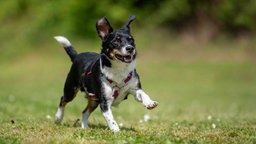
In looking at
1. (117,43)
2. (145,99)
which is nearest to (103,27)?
(117,43)

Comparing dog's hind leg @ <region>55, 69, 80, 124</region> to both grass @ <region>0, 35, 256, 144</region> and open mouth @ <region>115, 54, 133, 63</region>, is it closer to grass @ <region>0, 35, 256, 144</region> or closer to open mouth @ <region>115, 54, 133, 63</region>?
grass @ <region>0, 35, 256, 144</region>

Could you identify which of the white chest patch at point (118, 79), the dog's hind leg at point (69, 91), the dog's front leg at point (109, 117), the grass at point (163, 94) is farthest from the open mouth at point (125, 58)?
the dog's hind leg at point (69, 91)

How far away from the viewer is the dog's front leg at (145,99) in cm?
837

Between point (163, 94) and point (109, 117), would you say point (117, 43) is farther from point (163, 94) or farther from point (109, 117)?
point (163, 94)

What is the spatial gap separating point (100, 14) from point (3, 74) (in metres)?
7.69

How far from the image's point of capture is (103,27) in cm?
891

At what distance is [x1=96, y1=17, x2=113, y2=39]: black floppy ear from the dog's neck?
0.49 m

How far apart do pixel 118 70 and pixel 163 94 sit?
1421 cm

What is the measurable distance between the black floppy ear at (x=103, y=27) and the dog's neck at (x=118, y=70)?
49cm

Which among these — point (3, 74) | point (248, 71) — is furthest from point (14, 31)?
point (248, 71)

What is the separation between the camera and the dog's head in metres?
8.47

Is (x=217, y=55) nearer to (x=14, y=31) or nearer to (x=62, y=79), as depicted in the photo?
(x=62, y=79)

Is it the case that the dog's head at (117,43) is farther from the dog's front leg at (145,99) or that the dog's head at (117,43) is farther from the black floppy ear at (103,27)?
the dog's front leg at (145,99)

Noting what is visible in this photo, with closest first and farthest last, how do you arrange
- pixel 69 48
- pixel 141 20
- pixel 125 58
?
1. pixel 125 58
2. pixel 69 48
3. pixel 141 20
